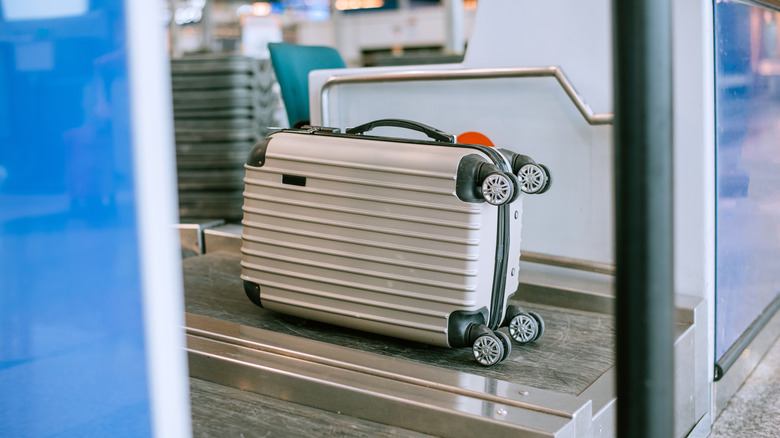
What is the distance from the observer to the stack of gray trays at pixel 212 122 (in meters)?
3.60

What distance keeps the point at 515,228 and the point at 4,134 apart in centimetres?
126

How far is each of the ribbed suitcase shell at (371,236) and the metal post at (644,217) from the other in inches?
42.3

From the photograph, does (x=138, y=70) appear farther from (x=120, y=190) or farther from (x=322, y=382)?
(x=322, y=382)

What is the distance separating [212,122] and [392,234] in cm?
204

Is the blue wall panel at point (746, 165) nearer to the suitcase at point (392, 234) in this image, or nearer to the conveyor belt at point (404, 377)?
the conveyor belt at point (404, 377)

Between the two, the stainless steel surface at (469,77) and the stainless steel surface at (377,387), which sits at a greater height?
the stainless steel surface at (469,77)

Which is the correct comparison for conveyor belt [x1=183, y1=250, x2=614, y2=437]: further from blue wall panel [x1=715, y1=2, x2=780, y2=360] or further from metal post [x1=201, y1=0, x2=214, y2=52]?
metal post [x1=201, y1=0, x2=214, y2=52]

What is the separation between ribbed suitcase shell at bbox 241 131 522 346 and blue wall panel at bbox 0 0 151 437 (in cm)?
97

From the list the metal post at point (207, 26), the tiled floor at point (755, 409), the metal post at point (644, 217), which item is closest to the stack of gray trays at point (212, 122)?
the tiled floor at point (755, 409)

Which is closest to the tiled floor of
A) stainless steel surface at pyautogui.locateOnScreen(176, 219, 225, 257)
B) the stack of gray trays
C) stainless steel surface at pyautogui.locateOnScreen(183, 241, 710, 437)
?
stainless steel surface at pyautogui.locateOnScreen(183, 241, 710, 437)

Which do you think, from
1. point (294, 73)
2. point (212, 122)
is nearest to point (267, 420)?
point (294, 73)

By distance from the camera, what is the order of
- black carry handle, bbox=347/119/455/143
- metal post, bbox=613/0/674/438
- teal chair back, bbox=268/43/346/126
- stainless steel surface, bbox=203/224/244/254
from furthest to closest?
1. stainless steel surface, bbox=203/224/244/254
2. teal chair back, bbox=268/43/346/126
3. black carry handle, bbox=347/119/455/143
4. metal post, bbox=613/0/674/438

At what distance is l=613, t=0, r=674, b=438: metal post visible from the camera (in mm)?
624

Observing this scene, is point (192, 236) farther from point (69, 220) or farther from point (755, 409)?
point (69, 220)
